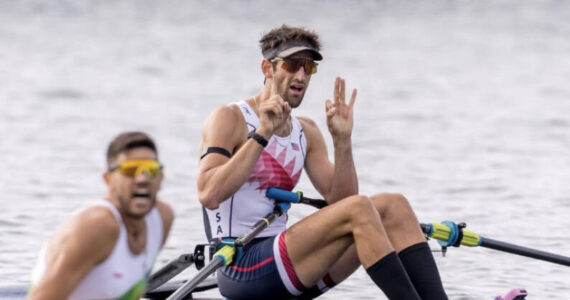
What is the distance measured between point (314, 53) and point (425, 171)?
10.9m

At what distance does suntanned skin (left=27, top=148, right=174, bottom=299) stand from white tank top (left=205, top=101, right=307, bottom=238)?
2336 mm

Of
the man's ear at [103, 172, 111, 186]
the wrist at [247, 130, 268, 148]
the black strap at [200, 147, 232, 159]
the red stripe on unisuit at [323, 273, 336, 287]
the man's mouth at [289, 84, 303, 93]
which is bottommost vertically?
the red stripe on unisuit at [323, 273, 336, 287]

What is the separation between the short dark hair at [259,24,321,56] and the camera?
8.07 metres

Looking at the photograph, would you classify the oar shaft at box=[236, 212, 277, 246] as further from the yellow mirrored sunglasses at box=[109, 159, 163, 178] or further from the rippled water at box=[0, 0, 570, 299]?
the yellow mirrored sunglasses at box=[109, 159, 163, 178]

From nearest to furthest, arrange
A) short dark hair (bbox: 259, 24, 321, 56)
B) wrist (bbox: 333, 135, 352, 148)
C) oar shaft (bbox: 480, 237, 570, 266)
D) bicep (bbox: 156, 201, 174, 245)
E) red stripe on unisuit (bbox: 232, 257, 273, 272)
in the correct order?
1. bicep (bbox: 156, 201, 174, 245)
2. red stripe on unisuit (bbox: 232, 257, 273, 272)
3. wrist (bbox: 333, 135, 352, 148)
4. short dark hair (bbox: 259, 24, 321, 56)
5. oar shaft (bbox: 480, 237, 570, 266)

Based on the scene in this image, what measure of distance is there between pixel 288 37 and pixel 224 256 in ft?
4.85

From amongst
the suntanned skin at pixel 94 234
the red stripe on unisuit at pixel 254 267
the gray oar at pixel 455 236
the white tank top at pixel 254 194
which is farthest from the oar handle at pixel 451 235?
the suntanned skin at pixel 94 234

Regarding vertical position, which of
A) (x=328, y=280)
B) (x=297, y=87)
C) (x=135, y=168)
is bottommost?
(x=328, y=280)

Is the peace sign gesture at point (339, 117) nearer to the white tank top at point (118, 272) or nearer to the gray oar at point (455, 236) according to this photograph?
the gray oar at point (455, 236)

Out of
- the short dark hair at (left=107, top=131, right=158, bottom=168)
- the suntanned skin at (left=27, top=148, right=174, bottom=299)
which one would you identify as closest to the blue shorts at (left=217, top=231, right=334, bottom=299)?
the suntanned skin at (left=27, top=148, right=174, bottom=299)

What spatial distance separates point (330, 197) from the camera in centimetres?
822

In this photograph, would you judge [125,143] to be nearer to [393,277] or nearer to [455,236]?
[393,277]

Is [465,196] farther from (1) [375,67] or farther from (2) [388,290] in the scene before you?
(1) [375,67]

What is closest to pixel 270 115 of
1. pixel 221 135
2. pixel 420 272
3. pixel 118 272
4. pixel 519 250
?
pixel 221 135
